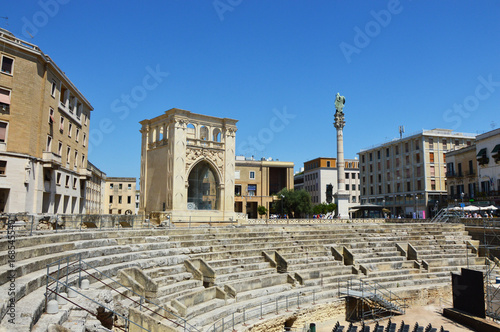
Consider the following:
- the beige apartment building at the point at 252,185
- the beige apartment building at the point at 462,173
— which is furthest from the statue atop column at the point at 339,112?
the beige apartment building at the point at 252,185

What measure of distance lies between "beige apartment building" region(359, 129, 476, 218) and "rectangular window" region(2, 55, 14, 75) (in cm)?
4725

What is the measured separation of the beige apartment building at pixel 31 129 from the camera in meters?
21.2

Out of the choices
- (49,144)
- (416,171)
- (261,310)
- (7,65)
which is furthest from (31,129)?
(416,171)

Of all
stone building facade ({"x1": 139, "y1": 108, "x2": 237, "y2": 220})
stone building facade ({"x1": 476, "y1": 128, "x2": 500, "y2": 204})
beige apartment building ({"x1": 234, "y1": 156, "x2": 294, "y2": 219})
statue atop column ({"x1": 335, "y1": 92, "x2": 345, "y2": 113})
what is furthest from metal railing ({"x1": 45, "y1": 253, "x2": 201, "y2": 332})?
beige apartment building ({"x1": 234, "y1": 156, "x2": 294, "y2": 219})

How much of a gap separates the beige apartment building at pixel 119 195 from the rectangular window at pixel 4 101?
40.8 m

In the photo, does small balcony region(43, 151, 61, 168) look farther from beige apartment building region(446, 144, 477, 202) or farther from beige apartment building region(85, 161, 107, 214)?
beige apartment building region(446, 144, 477, 202)

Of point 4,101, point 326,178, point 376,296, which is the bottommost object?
point 376,296

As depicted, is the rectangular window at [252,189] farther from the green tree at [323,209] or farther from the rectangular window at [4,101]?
the rectangular window at [4,101]

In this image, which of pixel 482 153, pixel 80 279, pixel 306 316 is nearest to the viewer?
pixel 80 279

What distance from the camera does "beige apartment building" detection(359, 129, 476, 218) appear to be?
5322cm

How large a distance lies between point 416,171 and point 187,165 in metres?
39.8

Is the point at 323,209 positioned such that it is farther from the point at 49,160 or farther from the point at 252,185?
the point at 49,160

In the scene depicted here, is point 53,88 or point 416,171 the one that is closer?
point 53,88

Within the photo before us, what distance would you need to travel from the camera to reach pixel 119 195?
202ft
